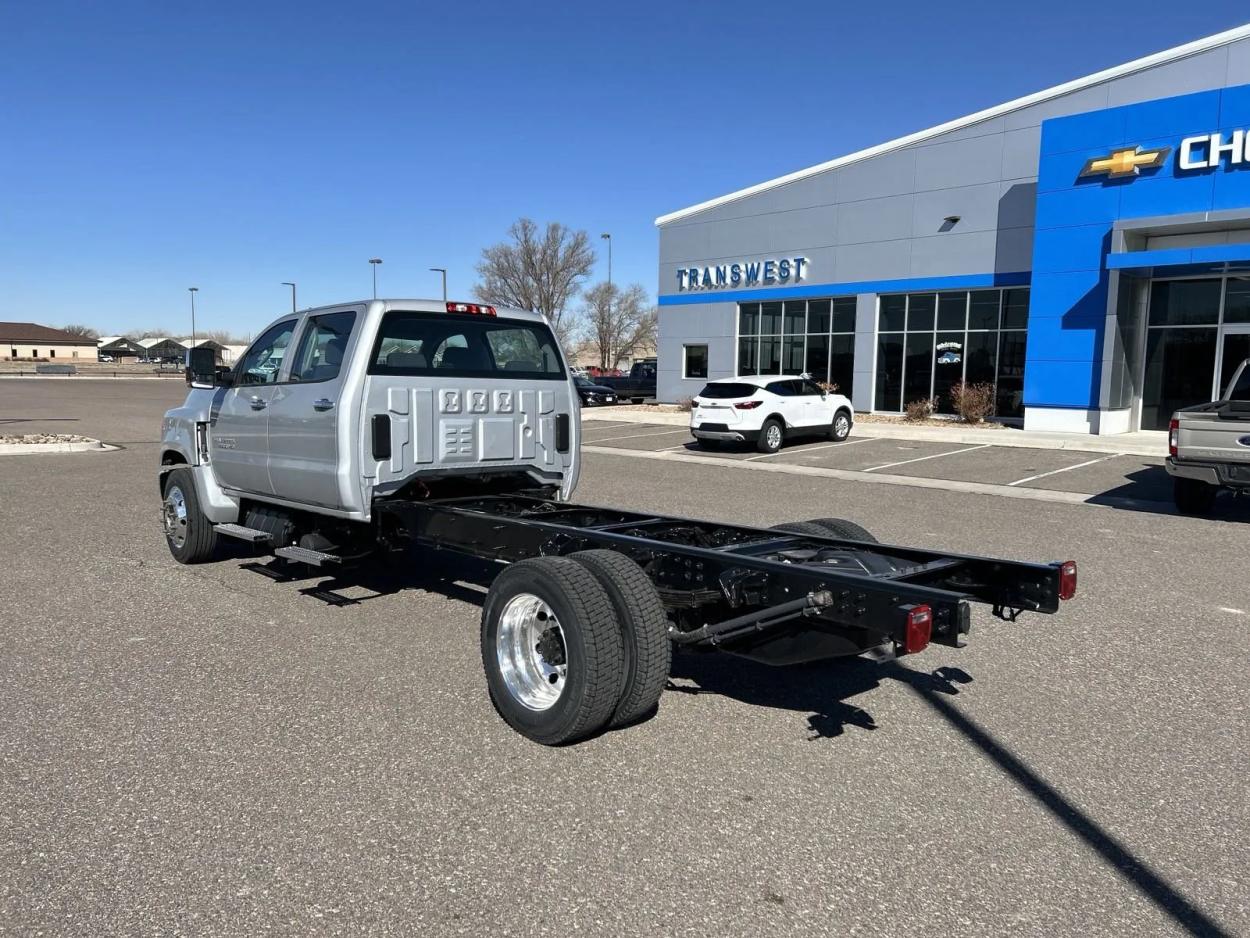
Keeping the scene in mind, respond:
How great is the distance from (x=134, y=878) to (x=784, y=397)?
17.3 m

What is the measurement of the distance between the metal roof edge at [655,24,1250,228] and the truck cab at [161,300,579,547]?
65.1 ft

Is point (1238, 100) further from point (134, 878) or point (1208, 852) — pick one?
point (134, 878)

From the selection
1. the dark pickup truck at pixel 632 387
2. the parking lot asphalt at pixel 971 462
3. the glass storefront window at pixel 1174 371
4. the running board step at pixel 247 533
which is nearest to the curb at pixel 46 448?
the parking lot asphalt at pixel 971 462

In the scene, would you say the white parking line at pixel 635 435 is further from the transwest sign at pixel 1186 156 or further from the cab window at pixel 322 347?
the cab window at pixel 322 347

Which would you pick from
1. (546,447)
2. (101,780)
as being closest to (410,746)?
(101,780)

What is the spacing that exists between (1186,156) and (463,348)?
19.0m

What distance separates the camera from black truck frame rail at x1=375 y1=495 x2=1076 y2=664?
11.6 ft

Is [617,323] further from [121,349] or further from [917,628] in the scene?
[121,349]

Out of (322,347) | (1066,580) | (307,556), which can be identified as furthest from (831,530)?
(322,347)

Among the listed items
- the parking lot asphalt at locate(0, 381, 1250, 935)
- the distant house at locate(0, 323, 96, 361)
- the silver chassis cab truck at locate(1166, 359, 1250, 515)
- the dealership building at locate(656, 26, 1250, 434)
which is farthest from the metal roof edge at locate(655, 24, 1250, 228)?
the distant house at locate(0, 323, 96, 361)

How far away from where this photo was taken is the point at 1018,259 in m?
24.0

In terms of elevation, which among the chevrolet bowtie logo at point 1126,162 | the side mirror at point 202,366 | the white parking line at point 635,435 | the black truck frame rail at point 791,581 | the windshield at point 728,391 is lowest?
the white parking line at point 635,435

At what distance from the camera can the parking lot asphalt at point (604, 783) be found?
2.96 meters

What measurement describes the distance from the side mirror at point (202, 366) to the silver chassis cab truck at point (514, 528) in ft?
0.15
